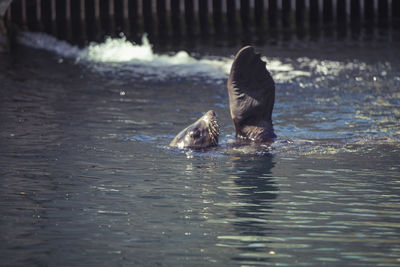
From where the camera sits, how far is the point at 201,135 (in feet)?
29.4

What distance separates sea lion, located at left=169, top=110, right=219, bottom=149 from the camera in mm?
8953

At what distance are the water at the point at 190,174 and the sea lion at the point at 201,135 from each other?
167 millimetres

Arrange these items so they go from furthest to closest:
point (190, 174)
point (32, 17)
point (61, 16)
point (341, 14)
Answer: point (341, 14) → point (32, 17) → point (61, 16) → point (190, 174)

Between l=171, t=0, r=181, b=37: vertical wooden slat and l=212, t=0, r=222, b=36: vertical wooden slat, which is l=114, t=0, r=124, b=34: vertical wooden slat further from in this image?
l=212, t=0, r=222, b=36: vertical wooden slat

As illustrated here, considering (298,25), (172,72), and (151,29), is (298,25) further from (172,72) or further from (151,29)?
(172,72)

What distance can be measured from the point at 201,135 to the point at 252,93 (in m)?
0.78

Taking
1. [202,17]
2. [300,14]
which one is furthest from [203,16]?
[300,14]

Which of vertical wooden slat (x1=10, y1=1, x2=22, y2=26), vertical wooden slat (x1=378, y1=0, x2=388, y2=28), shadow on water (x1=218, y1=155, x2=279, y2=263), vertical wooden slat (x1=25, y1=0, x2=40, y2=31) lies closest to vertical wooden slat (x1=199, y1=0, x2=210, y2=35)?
vertical wooden slat (x1=25, y1=0, x2=40, y2=31)

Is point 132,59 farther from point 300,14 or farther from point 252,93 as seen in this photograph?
point 252,93

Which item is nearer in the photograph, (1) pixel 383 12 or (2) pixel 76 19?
(2) pixel 76 19

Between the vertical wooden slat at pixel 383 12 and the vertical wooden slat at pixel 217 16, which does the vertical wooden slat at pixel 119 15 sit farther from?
the vertical wooden slat at pixel 383 12

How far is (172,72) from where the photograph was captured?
50.6ft

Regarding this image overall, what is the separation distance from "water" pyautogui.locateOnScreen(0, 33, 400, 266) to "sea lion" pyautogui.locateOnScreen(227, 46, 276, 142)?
364 millimetres

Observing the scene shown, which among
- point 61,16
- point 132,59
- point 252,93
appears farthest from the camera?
point 61,16
